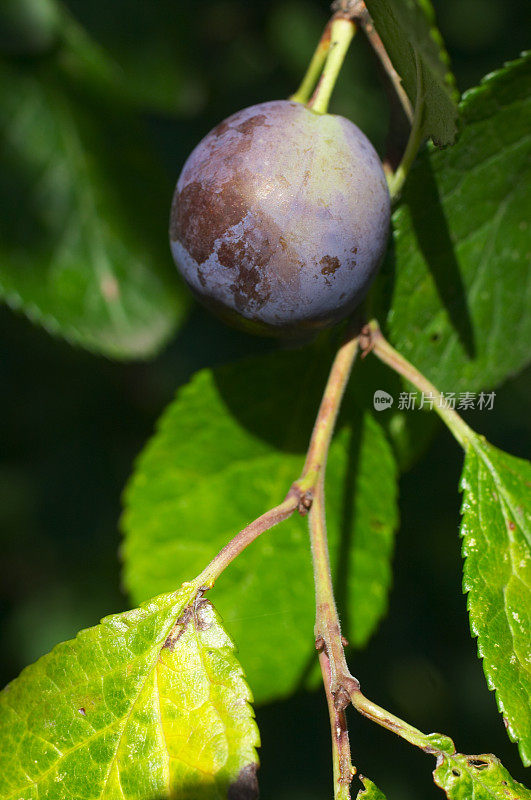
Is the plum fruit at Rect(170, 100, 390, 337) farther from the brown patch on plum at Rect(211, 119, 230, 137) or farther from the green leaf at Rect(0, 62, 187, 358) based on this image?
the green leaf at Rect(0, 62, 187, 358)

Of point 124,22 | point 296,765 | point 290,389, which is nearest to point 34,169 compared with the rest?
point 124,22

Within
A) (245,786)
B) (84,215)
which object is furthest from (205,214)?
(84,215)

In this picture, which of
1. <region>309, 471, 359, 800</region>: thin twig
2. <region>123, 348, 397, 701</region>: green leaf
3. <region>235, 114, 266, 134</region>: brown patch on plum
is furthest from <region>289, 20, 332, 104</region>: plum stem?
<region>309, 471, 359, 800</region>: thin twig

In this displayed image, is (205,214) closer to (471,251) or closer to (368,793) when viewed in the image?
(471,251)

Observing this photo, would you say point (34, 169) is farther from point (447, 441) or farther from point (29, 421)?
point (447, 441)

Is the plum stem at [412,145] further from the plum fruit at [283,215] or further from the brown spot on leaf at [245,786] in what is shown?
the brown spot on leaf at [245,786]

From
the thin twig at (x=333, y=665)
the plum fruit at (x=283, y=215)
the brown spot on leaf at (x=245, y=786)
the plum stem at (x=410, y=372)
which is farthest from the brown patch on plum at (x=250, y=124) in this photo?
the brown spot on leaf at (x=245, y=786)
